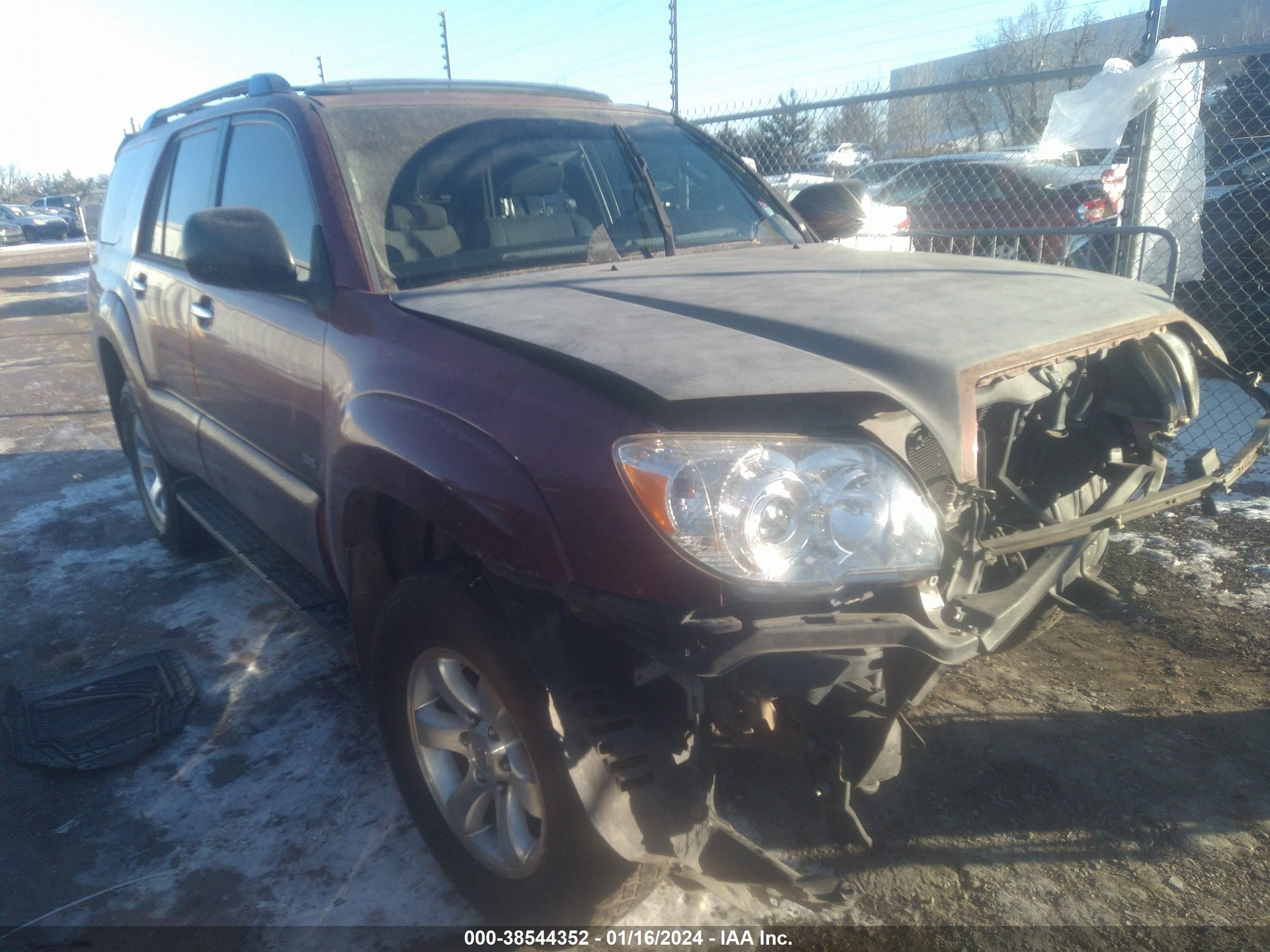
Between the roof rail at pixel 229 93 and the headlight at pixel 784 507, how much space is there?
7.16 feet

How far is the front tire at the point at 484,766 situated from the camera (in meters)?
1.86

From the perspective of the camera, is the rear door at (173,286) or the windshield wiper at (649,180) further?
the rear door at (173,286)

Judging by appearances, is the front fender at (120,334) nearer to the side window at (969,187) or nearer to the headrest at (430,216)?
the headrest at (430,216)

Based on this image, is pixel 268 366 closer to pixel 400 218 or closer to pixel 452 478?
pixel 400 218

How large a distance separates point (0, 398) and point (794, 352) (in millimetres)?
9102

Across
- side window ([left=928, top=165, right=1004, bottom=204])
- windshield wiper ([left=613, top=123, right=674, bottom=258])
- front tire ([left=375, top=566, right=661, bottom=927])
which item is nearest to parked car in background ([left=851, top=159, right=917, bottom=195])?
side window ([left=928, top=165, right=1004, bottom=204])

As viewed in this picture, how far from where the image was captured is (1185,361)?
2.48 metres

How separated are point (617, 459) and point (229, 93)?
2.82 meters

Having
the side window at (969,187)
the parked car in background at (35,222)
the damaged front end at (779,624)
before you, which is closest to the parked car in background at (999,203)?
the side window at (969,187)

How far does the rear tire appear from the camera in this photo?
4.43m

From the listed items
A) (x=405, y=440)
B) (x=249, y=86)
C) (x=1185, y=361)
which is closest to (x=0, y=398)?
(x=249, y=86)

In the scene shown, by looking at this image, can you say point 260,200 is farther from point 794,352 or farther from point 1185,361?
point 1185,361

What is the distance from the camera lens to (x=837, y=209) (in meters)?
3.96

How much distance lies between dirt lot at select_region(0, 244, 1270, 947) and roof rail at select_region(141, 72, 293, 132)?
2.10 m
